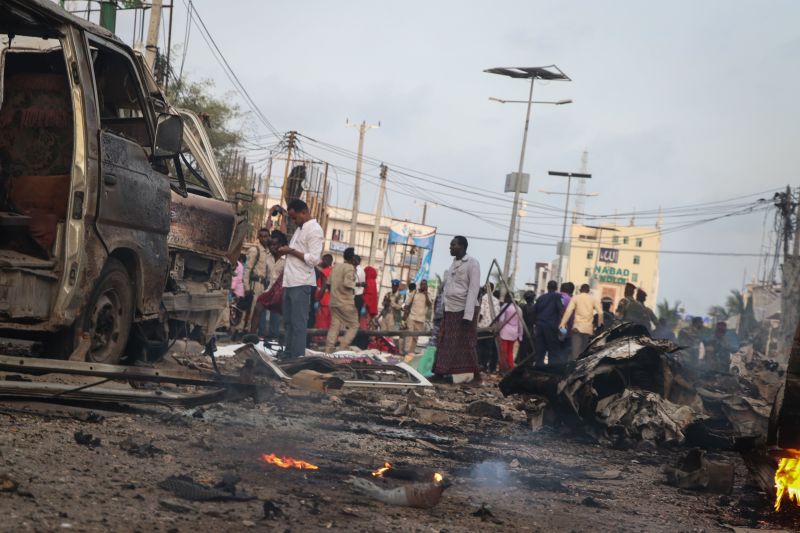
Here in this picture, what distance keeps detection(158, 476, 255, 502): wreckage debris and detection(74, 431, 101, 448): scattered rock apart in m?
0.74

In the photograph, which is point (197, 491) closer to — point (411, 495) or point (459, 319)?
point (411, 495)

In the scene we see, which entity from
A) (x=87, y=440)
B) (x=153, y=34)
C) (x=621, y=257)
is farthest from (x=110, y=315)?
(x=621, y=257)

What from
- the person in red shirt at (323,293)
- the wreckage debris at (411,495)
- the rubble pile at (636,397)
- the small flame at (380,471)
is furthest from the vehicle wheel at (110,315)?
the person in red shirt at (323,293)

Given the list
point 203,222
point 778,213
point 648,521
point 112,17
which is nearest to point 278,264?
point 203,222

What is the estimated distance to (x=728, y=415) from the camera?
8406 millimetres

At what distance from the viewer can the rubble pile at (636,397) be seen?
24.5 ft

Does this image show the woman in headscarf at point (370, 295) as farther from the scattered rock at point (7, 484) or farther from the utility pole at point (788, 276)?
the utility pole at point (788, 276)

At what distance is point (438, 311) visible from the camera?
12.6m

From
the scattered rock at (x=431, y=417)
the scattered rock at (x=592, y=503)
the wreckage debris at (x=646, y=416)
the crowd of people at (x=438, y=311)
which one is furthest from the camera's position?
the crowd of people at (x=438, y=311)

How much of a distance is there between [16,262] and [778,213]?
3480 cm

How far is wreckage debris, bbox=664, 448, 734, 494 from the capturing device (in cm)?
545

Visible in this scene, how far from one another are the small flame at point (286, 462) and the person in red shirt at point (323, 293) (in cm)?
1058

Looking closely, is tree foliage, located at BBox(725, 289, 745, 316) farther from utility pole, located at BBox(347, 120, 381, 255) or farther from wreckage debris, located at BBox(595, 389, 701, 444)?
wreckage debris, located at BBox(595, 389, 701, 444)

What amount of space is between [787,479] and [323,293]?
40.1 feet
